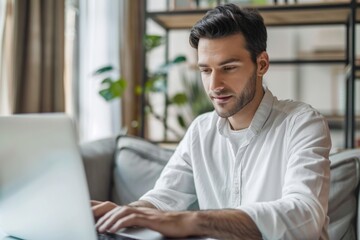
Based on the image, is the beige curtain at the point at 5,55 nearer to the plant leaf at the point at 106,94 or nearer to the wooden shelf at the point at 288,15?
the plant leaf at the point at 106,94

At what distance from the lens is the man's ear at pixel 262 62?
130 centimetres

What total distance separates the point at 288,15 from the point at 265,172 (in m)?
1.35

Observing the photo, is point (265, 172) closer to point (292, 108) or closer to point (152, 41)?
point (292, 108)

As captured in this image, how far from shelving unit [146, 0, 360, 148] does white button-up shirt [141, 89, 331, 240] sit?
1035mm

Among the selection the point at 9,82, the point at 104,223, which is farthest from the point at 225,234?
the point at 9,82

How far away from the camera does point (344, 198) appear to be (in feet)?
5.08

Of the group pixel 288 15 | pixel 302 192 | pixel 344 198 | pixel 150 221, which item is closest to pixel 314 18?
pixel 288 15

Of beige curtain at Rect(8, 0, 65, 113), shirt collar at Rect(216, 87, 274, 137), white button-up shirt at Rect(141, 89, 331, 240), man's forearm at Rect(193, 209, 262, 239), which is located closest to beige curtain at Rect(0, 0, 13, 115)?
beige curtain at Rect(8, 0, 65, 113)

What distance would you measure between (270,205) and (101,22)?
251 centimetres

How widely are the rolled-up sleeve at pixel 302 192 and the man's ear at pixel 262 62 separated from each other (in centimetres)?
18

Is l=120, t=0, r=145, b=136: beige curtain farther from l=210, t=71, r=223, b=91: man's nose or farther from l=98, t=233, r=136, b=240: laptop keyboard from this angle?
l=98, t=233, r=136, b=240: laptop keyboard

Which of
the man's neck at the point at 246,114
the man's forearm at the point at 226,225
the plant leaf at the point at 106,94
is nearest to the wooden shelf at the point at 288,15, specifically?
the plant leaf at the point at 106,94

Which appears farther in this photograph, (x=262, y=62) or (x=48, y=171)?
(x=262, y=62)

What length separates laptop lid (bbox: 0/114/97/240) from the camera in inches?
27.6
